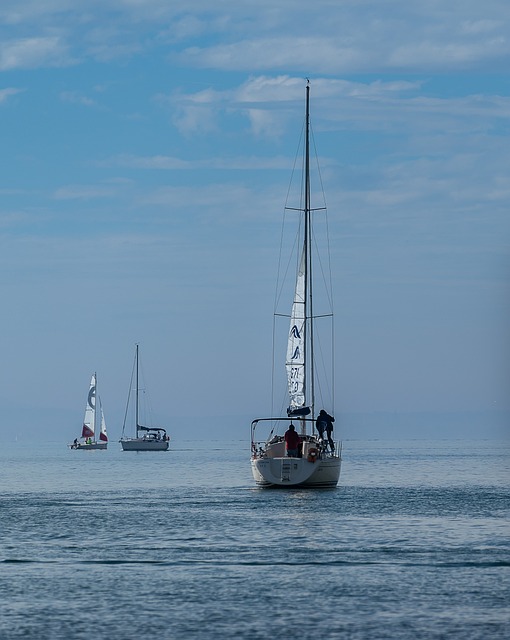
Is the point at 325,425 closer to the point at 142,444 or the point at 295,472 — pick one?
the point at 295,472

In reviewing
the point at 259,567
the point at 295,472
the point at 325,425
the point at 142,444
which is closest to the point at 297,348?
the point at 325,425

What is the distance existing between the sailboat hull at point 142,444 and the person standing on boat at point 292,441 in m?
134

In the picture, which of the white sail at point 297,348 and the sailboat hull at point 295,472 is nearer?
the sailboat hull at point 295,472

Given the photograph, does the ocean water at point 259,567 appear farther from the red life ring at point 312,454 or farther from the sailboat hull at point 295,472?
the red life ring at point 312,454

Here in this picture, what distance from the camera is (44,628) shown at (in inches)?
1004

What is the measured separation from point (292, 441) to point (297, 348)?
39.0 feet

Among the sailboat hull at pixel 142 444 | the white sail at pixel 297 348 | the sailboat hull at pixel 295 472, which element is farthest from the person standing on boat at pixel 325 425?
the sailboat hull at pixel 142 444

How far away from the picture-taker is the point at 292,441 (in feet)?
205

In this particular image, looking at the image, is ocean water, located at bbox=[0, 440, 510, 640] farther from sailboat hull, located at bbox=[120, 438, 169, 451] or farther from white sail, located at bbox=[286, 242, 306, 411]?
sailboat hull, located at bbox=[120, 438, 169, 451]

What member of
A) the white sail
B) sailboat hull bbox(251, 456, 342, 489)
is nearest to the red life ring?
sailboat hull bbox(251, 456, 342, 489)

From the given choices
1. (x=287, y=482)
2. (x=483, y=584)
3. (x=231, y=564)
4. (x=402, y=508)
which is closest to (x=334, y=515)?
(x=402, y=508)

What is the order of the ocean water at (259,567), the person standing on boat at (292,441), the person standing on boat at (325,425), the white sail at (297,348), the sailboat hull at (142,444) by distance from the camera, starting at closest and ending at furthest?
the ocean water at (259,567)
the person standing on boat at (292,441)
the person standing on boat at (325,425)
the white sail at (297,348)
the sailboat hull at (142,444)

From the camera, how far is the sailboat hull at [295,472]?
6241 centimetres

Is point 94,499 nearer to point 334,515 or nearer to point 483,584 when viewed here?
point 334,515
